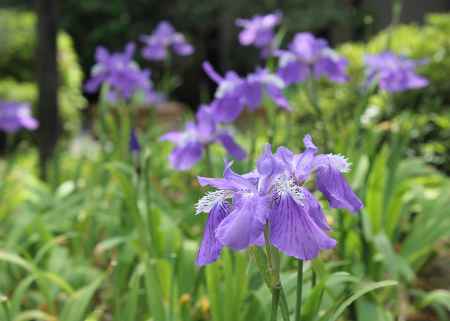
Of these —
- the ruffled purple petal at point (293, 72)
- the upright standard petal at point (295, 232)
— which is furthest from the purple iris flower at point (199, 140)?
the upright standard petal at point (295, 232)

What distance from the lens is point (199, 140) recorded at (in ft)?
7.18

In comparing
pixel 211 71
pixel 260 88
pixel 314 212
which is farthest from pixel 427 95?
pixel 314 212

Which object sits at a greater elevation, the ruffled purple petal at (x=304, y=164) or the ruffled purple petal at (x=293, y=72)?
the ruffled purple petal at (x=293, y=72)

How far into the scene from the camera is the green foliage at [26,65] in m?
7.12

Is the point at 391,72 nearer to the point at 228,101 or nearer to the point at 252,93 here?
the point at 252,93

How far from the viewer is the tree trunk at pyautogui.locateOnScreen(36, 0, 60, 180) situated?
3.93 metres

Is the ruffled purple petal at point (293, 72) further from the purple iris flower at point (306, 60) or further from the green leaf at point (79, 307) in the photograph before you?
the green leaf at point (79, 307)

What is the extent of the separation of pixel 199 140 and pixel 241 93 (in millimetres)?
249

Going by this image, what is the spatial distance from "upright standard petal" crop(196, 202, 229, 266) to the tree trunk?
10.2ft

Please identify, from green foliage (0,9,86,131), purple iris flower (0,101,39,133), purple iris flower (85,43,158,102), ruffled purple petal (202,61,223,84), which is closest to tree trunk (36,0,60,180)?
purple iris flower (0,101,39,133)

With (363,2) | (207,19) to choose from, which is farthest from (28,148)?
(363,2)

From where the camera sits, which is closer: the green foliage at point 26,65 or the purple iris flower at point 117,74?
the purple iris flower at point 117,74

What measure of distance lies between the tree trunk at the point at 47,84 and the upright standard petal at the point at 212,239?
3104 mm

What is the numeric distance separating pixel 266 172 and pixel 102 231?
2091mm
